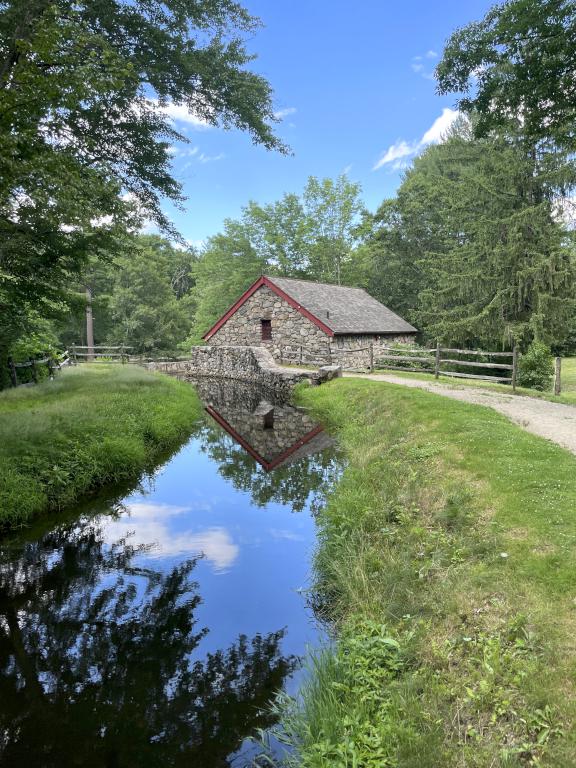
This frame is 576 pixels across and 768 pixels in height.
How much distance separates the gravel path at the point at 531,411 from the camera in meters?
8.90

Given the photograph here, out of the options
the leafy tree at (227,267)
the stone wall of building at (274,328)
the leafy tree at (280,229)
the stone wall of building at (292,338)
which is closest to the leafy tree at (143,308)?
the leafy tree at (227,267)

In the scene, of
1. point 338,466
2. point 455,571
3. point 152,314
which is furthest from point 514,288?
point 152,314

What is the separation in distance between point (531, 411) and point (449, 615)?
27.6 ft

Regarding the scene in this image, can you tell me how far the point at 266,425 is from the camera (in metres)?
15.1

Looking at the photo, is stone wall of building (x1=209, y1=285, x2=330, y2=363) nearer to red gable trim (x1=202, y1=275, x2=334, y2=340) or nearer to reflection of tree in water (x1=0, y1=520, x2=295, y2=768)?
red gable trim (x1=202, y1=275, x2=334, y2=340)

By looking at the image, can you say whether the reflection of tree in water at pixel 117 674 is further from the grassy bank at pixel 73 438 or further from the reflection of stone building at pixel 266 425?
the reflection of stone building at pixel 266 425

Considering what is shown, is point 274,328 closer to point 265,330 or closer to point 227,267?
point 265,330

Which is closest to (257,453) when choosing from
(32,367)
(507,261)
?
(32,367)

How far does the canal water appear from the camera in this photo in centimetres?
374

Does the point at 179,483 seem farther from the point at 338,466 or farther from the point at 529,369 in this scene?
the point at 529,369

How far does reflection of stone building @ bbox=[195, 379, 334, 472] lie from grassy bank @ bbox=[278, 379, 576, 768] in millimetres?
4080

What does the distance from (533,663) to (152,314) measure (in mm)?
37337

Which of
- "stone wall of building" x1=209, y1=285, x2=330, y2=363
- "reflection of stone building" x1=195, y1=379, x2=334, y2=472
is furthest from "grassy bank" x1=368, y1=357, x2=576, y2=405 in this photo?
"reflection of stone building" x1=195, y1=379, x2=334, y2=472

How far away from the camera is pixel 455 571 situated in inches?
185
